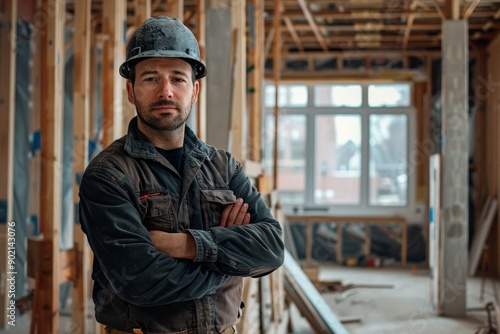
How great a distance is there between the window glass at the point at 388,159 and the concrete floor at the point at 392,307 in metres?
1.67

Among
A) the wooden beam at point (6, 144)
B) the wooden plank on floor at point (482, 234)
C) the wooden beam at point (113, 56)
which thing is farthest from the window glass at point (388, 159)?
the wooden beam at point (113, 56)

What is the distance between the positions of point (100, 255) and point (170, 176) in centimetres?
31

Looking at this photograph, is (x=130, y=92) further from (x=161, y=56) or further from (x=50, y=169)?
(x=50, y=169)

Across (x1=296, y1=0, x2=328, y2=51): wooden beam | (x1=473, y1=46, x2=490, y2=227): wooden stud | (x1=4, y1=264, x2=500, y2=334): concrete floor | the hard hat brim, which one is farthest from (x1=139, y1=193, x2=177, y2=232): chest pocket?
(x1=473, y1=46, x2=490, y2=227): wooden stud

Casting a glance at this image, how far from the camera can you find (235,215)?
1.90 meters

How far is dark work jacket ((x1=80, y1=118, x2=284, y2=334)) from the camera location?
1.64 meters

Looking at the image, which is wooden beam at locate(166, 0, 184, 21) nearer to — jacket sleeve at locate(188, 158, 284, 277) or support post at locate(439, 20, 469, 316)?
jacket sleeve at locate(188, 158, 284, 277)

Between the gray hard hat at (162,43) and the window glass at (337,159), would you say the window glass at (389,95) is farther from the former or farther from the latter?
the gray hard hat at (162,43)

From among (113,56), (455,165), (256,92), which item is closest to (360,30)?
(455,165)

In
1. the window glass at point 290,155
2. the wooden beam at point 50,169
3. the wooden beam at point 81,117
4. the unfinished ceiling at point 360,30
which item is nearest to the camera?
the wooden beam at point 50,169

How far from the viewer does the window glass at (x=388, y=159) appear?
10.4m

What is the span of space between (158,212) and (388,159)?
9.14 m

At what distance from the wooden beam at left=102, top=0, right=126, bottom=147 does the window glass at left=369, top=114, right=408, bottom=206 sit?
7.44 m

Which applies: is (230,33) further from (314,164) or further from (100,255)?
(314,164)
